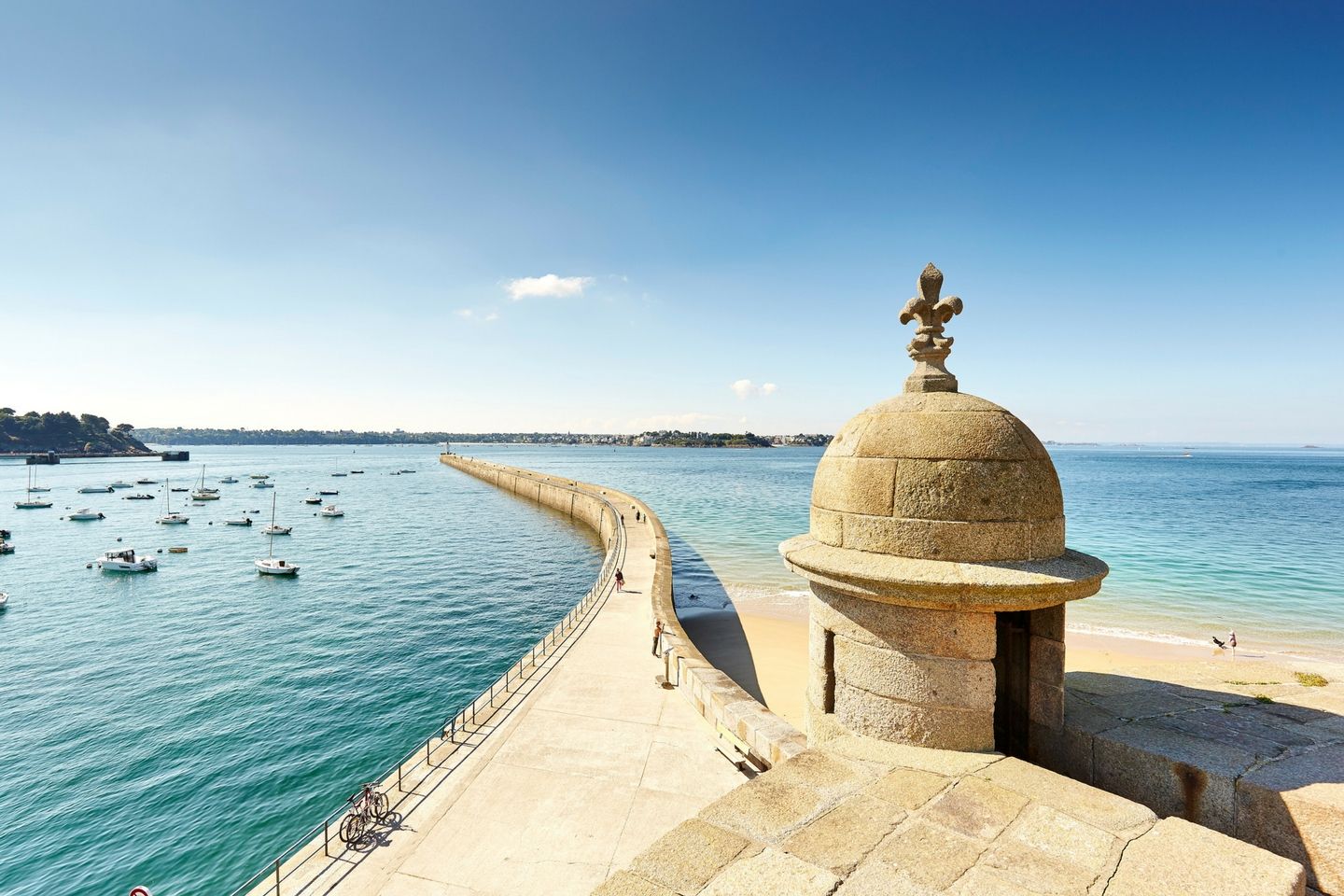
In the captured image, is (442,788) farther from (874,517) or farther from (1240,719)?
(1240,719)

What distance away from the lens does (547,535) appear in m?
46.1

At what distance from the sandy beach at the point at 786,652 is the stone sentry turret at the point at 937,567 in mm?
12017

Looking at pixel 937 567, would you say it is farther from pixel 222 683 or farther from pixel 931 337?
pixel 222 683

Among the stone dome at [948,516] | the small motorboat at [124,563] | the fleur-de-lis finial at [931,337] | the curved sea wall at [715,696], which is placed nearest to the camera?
the stone dome at [948,516]

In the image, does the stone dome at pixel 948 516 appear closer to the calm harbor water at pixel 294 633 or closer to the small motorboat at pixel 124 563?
the calm harbor water at pixel 294 633

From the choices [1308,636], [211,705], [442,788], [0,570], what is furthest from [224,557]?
[1308,636]

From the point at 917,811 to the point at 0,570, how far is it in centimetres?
5461

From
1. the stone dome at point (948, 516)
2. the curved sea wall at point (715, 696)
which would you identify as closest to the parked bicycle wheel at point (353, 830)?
the curved sea wall at point (715, 696)

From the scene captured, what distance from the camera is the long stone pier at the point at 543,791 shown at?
7.58 meters

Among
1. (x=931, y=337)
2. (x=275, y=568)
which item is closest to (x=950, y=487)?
(x=931, y=337)

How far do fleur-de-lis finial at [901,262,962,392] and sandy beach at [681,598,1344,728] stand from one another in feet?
42.1

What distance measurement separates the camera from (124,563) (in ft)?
113

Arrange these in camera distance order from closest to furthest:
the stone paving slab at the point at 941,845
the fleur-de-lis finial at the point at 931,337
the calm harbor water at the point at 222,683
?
the stone paving slab at the point at 941,845, the fleur-de-lis finial at the point at 931,337, the calm harbor water at the point at 222,683

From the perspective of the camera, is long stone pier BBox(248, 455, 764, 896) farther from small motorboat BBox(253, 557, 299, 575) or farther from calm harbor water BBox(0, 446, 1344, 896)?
small motorboat BBox(253, 557, 299, 575)
